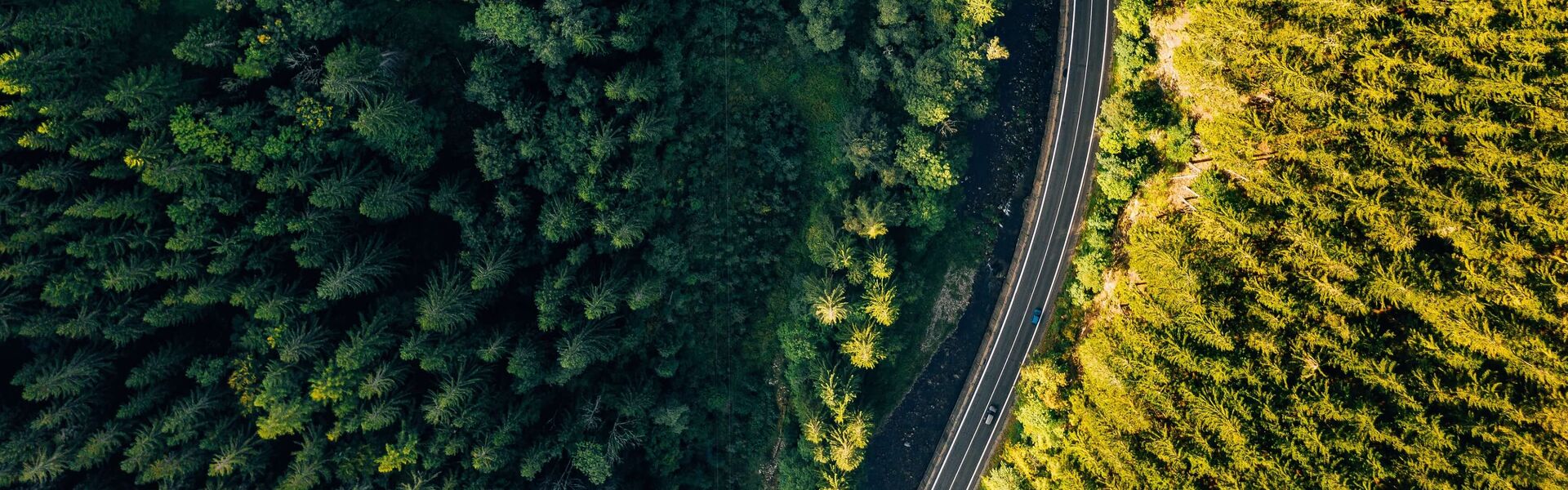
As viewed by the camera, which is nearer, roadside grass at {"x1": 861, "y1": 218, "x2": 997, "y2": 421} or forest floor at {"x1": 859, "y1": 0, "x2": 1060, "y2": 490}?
forest floor at {"x1": 859, "y1": 0, "x2": 1060, "y2": 490}

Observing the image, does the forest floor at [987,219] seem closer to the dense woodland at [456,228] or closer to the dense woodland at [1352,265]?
the dense woodland at [456,228]

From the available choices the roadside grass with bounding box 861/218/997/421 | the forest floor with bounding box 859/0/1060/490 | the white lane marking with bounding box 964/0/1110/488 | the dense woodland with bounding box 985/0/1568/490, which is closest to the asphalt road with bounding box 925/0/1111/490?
the white lane marking with bounding box 964/0/1110/488

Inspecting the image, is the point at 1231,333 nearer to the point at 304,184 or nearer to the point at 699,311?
the point at 699,311

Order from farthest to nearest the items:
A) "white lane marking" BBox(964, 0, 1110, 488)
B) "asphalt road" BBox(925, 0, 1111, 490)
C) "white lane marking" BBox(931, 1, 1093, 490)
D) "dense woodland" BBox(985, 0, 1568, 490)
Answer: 1. "white lane marking" BBox(931, 1, 1093, 490)
2. "asphalt road" BBox(925, 0, 1111, 490)
3. "white lane marking" BBox(964, 0, 1110, 488)
4. "dense woodland" BBox(985, 0, 1568, 490)

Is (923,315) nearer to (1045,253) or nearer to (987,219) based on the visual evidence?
(987,219)

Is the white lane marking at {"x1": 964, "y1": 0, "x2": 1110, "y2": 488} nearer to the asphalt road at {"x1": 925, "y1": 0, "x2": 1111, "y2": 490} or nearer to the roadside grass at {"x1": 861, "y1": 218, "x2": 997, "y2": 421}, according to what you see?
the asphalt road at {"x1": 925, "y1": 0, "x2": 1111, "y2": 490}

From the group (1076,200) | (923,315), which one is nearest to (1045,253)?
(1076,200)
